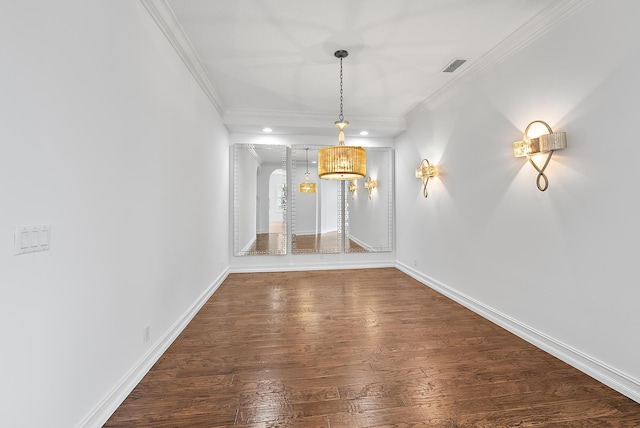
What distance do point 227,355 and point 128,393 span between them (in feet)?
2.28

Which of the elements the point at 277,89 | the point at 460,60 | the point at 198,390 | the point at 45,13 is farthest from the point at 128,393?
the point at 460,60

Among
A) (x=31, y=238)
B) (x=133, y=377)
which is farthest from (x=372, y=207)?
(x=31, y=238)

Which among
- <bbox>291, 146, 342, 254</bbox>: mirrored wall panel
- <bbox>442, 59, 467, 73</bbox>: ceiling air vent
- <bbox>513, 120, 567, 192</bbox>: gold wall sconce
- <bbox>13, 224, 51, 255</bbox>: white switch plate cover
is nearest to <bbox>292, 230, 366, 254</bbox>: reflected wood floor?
<bbox>291, 146, 342, 254</bbox>: mirrored wall panel

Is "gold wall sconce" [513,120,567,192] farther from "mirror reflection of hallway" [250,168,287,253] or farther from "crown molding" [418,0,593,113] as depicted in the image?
"mirror reflection of hallway" [250,168,287,253]

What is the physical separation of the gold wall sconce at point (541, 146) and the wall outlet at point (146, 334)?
3400 mm

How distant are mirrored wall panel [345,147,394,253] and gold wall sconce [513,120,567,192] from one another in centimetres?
299

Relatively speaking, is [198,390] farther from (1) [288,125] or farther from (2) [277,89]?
(1) [288,125]

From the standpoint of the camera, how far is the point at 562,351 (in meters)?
2.23

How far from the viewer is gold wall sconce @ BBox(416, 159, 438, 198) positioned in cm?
406

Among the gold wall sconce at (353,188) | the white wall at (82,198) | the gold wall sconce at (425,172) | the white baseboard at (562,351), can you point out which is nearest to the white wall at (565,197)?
the white baseboard at (562,351)

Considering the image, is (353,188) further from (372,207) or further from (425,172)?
(425,172)

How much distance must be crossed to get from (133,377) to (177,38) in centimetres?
276

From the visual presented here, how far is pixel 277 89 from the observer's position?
145 inches

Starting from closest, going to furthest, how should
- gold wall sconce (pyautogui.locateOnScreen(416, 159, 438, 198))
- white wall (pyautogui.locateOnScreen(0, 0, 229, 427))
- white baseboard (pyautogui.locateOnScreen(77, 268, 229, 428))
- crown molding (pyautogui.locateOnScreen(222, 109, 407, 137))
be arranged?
1. white wall (pyautogui.locateOnScreen(0, 0, 229, 427))
2. white baseboard (pyautogui.locateOnScreen(77, 268, 229, 428))
3. gold wall sconce (pyautogui.locateOnScreen(416, 159, 438, 198))
4. crown molding (pyautogui.locateOnScreen(222, 109, 407, 137))
